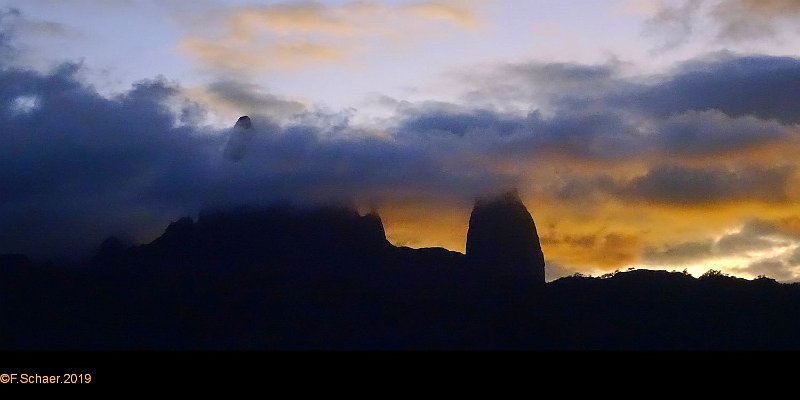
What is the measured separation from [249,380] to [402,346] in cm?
14840

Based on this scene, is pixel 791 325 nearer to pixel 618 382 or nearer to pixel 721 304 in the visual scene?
pixel 721 304

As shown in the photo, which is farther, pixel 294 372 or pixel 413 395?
pixel 294 372

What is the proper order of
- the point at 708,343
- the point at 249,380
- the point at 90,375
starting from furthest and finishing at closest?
the point at 708,343, the point at 249,380, the point at 90,375

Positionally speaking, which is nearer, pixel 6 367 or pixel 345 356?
pixel 6 367

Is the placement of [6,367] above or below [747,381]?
above

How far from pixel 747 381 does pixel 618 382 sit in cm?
613

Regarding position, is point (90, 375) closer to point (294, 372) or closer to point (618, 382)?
point (294, 372)

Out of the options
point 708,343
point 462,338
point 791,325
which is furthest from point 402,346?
point 791,325

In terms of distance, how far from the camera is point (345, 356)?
43.9m

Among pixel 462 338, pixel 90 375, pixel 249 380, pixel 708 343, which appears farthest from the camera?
pixel 462 338

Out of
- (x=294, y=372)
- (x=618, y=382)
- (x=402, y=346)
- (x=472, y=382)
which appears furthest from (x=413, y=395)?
(x=402, y=346)

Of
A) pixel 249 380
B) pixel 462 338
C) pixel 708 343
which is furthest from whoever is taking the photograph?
pixel 462 338

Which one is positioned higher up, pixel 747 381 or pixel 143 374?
pixel 143 374

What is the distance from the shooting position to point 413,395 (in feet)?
129
